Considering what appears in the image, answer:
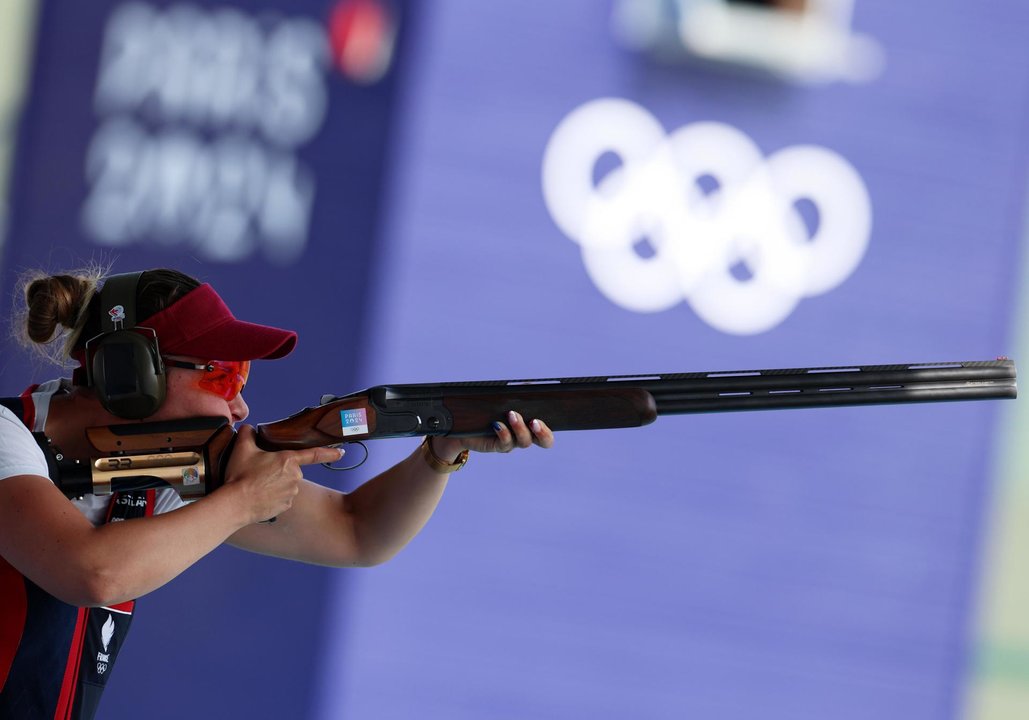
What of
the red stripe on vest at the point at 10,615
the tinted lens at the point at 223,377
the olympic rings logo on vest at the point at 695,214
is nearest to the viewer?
the red stripe on vest at the point at 10,615

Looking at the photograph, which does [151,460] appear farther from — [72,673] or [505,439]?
[505,439]

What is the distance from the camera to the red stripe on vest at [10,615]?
161 centimetres

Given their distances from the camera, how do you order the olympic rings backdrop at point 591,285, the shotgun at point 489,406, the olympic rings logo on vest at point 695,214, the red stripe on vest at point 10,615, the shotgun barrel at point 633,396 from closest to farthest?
the red stripe on vest at point 10,615
the shotgun at point 489,406
the shotgun barrel at point 633,396
the olympic rings backdrop at point 591,285
the olympic rings logo on vest at point 695,214

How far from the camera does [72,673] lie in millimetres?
1701

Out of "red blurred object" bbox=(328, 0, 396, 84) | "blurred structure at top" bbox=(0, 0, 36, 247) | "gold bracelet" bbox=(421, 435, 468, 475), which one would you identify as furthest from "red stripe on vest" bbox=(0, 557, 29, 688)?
"red blurred object" bbox=(328, 0, 396, 84)

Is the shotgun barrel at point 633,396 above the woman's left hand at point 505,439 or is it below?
above

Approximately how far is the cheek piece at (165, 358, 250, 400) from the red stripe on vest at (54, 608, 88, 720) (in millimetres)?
403

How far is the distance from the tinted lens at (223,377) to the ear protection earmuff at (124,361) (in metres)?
0.09

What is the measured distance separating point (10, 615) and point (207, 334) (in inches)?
20.3

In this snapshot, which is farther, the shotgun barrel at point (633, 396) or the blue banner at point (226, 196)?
the blue banner at point (226, 196)

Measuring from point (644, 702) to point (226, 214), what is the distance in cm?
218

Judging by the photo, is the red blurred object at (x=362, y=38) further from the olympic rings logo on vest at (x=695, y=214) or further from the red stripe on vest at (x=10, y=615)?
the red stripe on vest at (x=10, y=615)

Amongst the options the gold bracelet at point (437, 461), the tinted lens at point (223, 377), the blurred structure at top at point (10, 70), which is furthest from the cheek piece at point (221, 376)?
the blurred structure at top at point (10, 70)

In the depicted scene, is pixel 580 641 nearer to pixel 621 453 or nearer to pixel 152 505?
pixel 621 453
